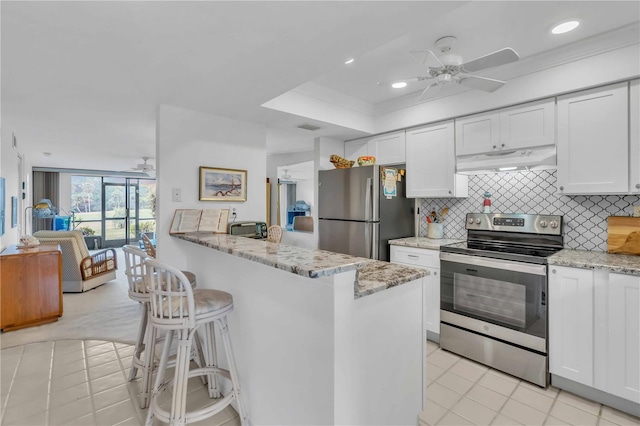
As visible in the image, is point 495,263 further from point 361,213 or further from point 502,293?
point 361,213

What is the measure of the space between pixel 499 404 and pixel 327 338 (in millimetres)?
1576

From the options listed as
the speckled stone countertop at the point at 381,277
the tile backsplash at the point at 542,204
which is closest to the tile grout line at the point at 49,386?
the speckled stone countertop at the point at 381,277

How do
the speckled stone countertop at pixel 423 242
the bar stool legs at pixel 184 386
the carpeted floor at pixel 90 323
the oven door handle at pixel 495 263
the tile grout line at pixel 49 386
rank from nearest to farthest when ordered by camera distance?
the bar stool legs at pixel 184 386
the tile grout line at pixel 49 386
the oven door handle at pixel 495 263
the speckled stone countertop at pixel 423 242
the carpeted floor at pixel 90 323

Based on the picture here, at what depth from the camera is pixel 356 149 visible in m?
3.98

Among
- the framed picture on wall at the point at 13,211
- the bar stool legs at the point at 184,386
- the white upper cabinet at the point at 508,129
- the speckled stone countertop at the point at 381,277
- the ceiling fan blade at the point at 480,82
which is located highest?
the ceiling fan blade at the point at 480,82

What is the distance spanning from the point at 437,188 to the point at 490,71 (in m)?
1.12

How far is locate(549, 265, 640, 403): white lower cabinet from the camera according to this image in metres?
1.90

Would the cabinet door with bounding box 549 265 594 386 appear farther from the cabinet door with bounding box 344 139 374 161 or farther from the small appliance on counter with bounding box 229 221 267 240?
the small appliance on counter with bounding box 229 221 267 240

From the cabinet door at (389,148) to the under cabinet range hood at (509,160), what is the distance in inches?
25.9

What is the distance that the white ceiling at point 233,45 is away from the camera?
146cm

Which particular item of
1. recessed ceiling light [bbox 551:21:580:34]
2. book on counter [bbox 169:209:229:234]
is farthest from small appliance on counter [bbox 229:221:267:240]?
recessed ceiling light [bbox 551:21:580:34]

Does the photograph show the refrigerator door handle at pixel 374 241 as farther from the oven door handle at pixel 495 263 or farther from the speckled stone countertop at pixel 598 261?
the speckled stone countertop at pixel 598 261

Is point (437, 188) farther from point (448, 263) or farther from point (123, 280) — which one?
point (123, 280)

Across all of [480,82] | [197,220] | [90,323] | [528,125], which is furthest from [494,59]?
[90,323]
